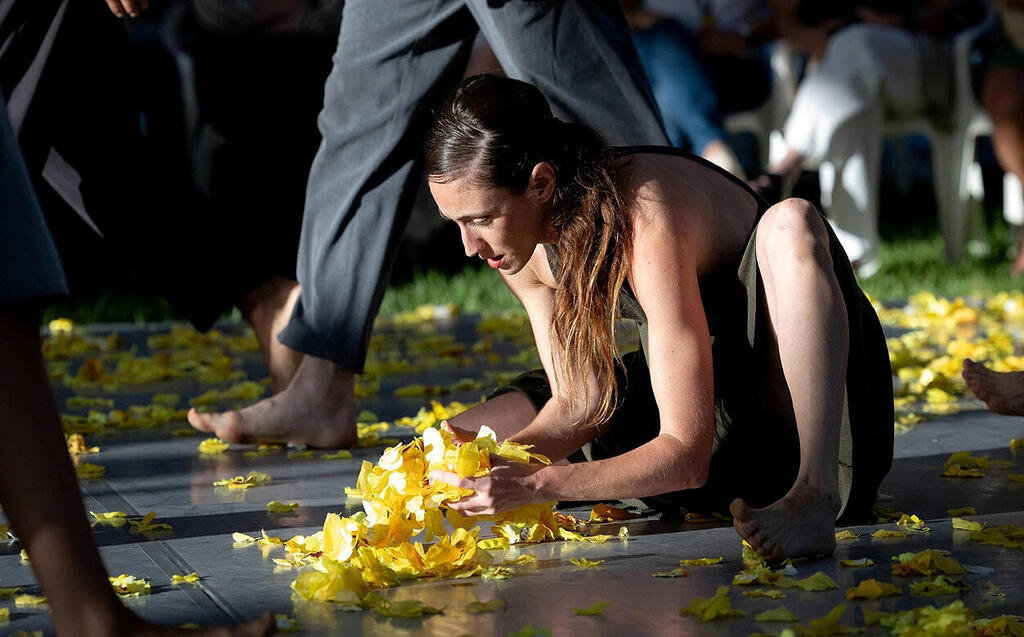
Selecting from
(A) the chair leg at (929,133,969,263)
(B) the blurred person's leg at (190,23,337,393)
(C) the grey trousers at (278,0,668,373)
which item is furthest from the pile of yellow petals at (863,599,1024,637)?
(A) the chair leg at (929,133,969,263)

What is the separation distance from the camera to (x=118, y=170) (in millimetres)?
3590

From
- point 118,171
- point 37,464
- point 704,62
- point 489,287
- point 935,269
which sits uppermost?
point 704,62

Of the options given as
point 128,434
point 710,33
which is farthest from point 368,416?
point 710,33

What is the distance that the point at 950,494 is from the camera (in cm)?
268

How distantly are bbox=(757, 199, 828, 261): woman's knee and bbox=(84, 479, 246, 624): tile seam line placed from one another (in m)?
1.00

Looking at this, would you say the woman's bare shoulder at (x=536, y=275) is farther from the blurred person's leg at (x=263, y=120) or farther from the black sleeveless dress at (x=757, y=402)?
the blurred person's leg at (x=263, y=120)

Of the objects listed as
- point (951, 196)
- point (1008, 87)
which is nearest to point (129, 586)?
point (1008, 87)

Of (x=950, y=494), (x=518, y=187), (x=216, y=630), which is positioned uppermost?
(x=518, y=187)

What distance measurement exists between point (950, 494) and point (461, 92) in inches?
45.9

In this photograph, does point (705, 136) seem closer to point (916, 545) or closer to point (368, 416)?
point (368, 416)

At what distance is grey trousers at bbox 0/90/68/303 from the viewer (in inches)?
64.7

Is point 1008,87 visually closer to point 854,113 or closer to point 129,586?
point 854,113

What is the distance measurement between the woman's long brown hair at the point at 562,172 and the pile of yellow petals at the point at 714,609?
1.90ft

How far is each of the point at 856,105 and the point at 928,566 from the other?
555 centimetres
